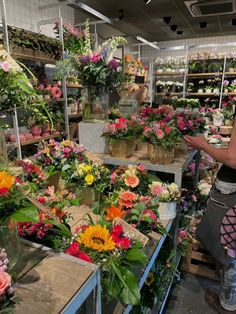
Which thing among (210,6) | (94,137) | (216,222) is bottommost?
(216,222)

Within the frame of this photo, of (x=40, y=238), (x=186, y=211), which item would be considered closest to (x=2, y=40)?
(x=186, y=211)

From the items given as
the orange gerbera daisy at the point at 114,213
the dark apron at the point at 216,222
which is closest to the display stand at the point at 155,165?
the dark apron at the point at 216,222

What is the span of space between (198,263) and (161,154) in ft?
→ 3.81

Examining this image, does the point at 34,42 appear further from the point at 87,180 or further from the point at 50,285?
the point at 50,285

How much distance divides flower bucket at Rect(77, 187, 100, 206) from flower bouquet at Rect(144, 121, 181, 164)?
1.48 feet

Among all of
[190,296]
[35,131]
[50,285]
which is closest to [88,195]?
[50,285]

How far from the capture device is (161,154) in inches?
66.8

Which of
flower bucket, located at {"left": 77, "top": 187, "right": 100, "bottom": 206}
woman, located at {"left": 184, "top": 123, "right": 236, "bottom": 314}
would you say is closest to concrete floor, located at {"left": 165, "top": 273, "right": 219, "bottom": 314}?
woman, located at {"left": 184, "top": 123, "right": 236, "bottom": 314}

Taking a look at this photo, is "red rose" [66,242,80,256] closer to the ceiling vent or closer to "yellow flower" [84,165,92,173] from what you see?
"yellow flower" [84,165,92,173]

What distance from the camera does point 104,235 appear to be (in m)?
0.88

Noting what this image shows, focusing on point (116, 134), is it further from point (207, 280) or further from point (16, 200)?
point (207, 280)

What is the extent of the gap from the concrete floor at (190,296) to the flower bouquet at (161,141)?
1.07m

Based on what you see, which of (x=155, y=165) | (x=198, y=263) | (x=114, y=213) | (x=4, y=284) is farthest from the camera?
(x=198, y=263)

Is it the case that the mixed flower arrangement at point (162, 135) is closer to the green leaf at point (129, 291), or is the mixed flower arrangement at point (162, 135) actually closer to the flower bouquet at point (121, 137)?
the flower bouquet at point (121, 137)
